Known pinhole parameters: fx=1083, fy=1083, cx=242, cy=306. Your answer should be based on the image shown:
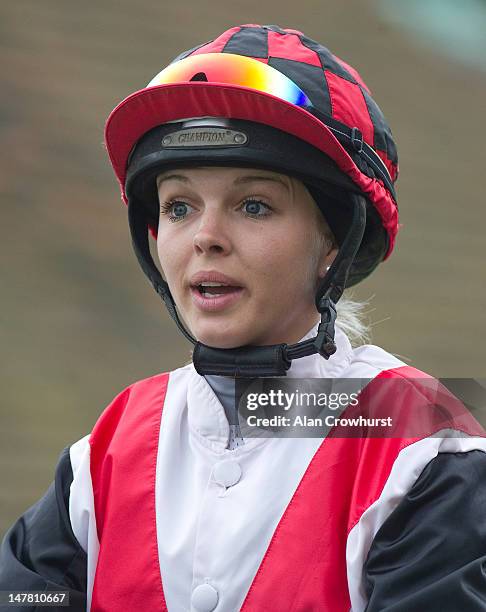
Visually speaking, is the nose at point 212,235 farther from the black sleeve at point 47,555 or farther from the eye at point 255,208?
the black sleeve at point 47,555

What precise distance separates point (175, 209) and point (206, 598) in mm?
612

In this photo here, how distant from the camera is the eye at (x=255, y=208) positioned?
167cm

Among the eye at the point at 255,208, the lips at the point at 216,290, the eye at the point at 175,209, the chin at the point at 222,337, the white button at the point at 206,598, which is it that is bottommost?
the white button at the point at 206,598

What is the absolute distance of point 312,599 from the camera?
1.54m

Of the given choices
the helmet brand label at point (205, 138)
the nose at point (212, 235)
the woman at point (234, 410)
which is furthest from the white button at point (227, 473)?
the helmet brand label at point (205, 138)

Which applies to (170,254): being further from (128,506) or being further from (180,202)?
(128,506)

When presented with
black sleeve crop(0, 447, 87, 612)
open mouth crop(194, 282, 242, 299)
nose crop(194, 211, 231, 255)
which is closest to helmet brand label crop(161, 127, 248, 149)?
nose crop(194, 211, 231, 255)

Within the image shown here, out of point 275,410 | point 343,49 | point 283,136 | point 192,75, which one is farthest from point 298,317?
point 343,49

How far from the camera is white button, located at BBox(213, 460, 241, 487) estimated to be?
1.69 metres

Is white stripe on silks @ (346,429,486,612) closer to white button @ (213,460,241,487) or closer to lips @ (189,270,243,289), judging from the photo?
white button @ (213,460,241,487)

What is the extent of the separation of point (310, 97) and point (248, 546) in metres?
0.70

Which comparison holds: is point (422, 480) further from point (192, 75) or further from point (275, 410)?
point (192, 75)

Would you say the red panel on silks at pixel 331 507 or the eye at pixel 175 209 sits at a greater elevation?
the eye at pixel 175 209

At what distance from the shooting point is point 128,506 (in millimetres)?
1739
